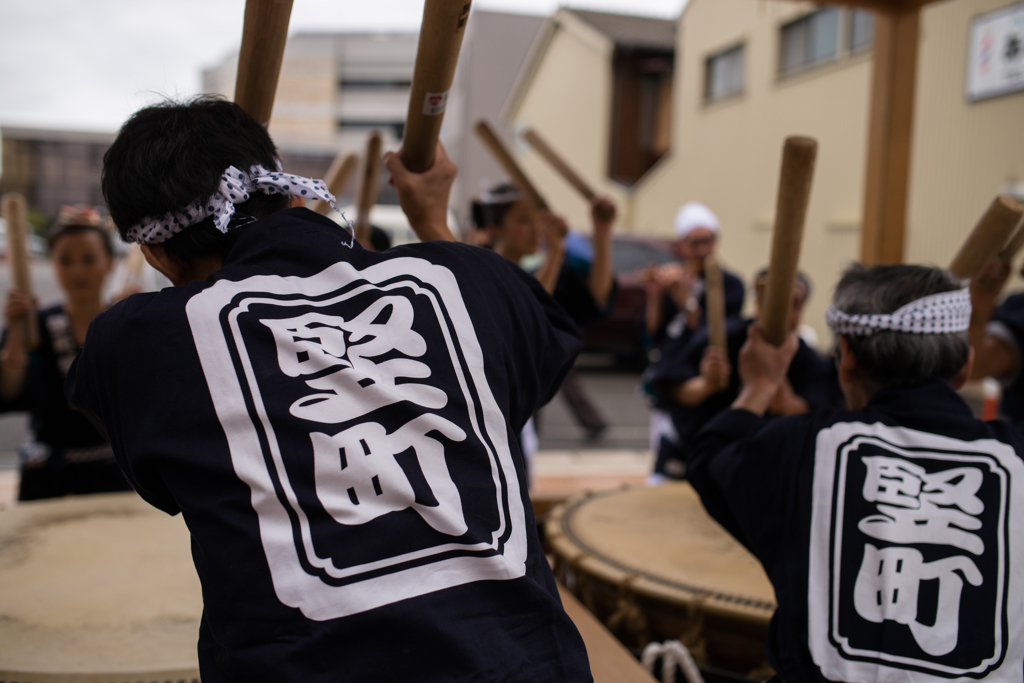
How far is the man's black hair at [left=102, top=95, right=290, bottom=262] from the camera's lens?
3.10 ft

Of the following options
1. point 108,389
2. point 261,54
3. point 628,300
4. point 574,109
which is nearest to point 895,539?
point 108,389

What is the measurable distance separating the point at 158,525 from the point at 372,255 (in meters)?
1.33

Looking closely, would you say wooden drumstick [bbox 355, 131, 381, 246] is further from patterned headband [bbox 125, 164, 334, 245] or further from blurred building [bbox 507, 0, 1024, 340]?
blurred building [bbox 507, 0, 1024, 340]

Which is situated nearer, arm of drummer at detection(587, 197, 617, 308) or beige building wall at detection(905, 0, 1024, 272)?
arm of drummer at detection(587, 197, 617, 308)

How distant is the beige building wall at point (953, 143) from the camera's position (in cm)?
621

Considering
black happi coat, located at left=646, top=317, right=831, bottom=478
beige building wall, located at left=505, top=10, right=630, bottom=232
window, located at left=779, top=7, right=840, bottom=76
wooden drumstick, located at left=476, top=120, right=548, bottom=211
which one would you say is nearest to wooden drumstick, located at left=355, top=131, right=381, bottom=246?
wooden drumstick, located at left=476, top=120, right=548, bottom=211

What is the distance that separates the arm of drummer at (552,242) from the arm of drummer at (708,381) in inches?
22.6

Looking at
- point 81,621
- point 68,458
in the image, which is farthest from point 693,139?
point 81,621

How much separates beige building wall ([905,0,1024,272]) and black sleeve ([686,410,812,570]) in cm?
609

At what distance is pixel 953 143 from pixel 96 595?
729 cm

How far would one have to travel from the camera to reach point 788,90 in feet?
30.4

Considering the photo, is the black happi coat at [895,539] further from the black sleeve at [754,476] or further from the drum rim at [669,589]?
the drum rim at [669,589]

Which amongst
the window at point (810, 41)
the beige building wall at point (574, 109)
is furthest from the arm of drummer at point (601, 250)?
the beige building wall at point (574, 109)

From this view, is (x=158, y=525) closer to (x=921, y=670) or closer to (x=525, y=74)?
(x=921, y=670)
